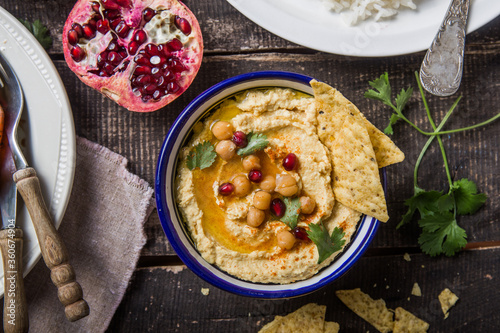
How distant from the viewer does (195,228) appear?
1.97 meters

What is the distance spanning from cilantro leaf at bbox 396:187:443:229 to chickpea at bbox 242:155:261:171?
82 centimetres

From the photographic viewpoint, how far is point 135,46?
1.99m

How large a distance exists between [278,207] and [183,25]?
990 mm

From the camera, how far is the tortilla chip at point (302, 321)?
2158mm

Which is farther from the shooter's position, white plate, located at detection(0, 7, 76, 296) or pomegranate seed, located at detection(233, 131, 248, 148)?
white plate, located at detection(0, 7, 76, 296)

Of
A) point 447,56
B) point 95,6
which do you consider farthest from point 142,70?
point 447,56

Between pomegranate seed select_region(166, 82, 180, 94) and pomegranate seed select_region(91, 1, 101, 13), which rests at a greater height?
pomegranate seed select_region(91, 1, 101, 13)

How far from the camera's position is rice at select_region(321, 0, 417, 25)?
2088 millimetres

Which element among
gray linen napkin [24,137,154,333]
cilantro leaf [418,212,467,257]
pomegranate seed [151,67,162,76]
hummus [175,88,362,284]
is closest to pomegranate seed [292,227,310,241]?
hummus [175,88,362,284]

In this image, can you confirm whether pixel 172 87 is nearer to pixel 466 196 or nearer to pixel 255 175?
pixel 255 175

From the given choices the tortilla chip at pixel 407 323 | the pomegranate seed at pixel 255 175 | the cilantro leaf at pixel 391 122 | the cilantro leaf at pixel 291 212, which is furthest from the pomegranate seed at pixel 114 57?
the tortilla chip at pixel 407 323

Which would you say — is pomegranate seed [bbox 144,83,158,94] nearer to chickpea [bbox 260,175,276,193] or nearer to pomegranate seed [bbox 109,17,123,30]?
pomegranate seed [bbox 109,17,123,30]

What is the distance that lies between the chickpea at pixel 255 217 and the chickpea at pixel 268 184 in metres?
0.11

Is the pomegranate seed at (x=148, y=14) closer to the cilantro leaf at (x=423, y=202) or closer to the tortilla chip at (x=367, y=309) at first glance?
the cilantro leaf at (x=423, y=202)
